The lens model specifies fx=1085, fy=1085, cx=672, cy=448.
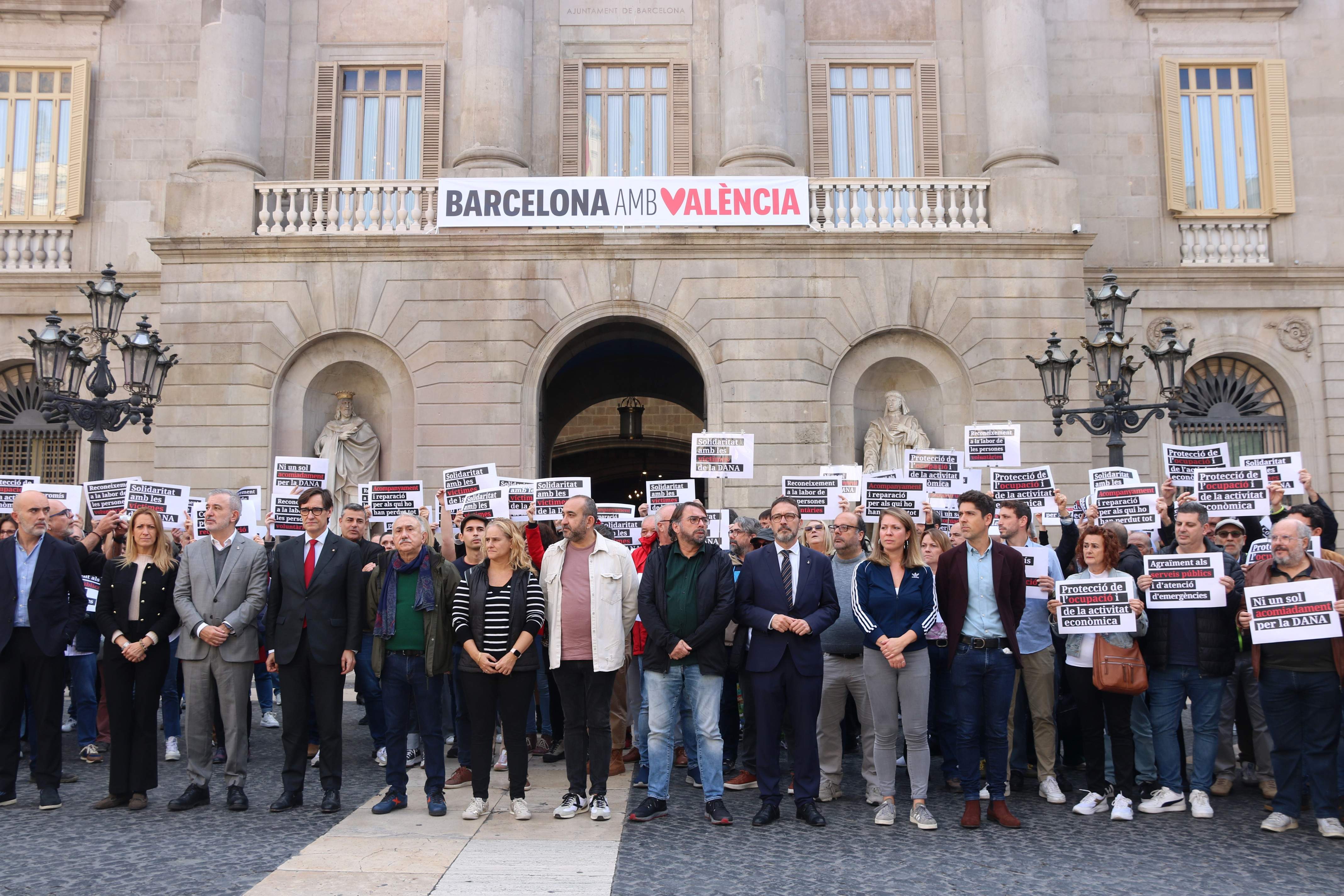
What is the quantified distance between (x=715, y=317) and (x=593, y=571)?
1101cm

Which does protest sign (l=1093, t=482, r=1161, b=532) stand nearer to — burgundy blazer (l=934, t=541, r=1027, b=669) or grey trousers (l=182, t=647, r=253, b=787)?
burgundy blazer (l=934, t=541, r=1027, b=669)

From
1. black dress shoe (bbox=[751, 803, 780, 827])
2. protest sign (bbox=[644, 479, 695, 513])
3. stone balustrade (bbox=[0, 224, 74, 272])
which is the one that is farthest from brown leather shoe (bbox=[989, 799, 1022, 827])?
stone balustrade (bbox=[0, 224, 74, 272])

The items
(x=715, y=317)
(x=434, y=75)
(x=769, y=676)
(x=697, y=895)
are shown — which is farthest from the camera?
(x=434, y=75)

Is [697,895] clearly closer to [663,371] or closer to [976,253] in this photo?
[976,253]

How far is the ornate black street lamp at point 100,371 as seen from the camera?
44.9 ft

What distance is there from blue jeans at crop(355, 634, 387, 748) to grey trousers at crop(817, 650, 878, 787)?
3995 millimetres

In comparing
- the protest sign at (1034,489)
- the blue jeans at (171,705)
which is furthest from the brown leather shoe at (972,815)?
the blue jeans at (171,705)

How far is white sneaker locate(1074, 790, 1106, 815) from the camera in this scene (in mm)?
8258

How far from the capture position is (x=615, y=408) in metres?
31.1

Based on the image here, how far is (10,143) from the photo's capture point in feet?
69.6

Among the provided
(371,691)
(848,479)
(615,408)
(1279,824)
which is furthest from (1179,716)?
(615,408)

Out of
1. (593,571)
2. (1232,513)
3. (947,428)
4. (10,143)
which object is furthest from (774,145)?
(10,143)

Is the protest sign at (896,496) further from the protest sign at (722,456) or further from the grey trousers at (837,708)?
the grey trousers at (837,708)

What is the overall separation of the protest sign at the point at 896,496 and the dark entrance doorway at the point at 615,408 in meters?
8.33
